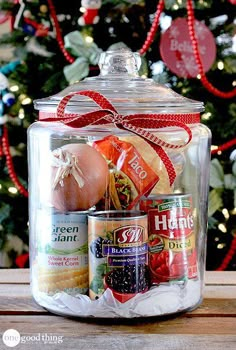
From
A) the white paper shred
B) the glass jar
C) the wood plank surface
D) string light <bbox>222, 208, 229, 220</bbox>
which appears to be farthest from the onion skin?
string light <bbox>222, 208, 229, 220</bbox>

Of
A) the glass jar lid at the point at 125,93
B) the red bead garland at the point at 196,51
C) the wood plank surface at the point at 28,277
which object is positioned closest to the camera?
the glass jar lid at the point at 125,93

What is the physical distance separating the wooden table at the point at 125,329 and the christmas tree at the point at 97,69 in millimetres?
981

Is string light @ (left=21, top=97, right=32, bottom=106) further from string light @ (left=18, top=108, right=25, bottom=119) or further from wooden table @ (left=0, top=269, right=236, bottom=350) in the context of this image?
wooden table @ (left=0, top=269, right=236, bottom=350)

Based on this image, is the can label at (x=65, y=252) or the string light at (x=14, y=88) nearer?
the can label at (x=65, y=252)

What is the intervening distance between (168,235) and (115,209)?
0.30 ft

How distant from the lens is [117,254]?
90 cm

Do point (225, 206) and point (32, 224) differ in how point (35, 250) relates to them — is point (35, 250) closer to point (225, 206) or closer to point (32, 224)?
point (32, 224)

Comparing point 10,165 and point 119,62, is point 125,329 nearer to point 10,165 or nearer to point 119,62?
point 119,62

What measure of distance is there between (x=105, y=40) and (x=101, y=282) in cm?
126

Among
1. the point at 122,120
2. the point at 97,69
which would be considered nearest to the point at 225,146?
the point at 97,69

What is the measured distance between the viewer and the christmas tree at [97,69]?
6.40 feet

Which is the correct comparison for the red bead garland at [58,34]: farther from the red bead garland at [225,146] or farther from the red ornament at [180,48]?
the red bead garland at [225,146]

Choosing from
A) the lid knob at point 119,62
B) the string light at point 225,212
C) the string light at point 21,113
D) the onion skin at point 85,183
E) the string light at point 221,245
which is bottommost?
the string light at point 221,245

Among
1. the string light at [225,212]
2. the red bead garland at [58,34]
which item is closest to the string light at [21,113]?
the red bead garland at [58,34]
